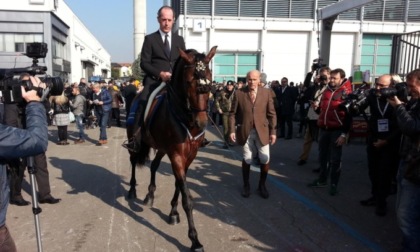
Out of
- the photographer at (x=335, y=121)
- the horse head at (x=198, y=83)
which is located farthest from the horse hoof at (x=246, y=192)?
the horse head at (x=198, y=83)

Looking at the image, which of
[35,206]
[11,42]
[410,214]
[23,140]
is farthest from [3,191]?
[11,42]

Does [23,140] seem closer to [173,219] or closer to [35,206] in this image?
[35,206]

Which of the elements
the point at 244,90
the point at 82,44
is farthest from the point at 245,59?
the point at 82,44

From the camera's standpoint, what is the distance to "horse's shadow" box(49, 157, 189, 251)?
4864 millimetres

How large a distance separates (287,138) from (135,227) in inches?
328

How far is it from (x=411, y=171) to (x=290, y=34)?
82.7 feet

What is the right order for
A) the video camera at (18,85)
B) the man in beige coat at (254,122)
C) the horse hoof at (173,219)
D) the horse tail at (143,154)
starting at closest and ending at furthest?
the video camera at (18,85)
the horse hoof at (173,219)
the man in beige coat at (254,122)
the horse tail at (143,154)

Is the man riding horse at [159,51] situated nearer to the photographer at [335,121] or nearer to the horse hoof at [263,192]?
the horse hoof at [263,192]

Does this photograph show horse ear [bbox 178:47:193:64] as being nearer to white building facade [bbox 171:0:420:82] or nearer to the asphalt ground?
the asphalt ground

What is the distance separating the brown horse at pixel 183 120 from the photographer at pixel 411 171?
197cm

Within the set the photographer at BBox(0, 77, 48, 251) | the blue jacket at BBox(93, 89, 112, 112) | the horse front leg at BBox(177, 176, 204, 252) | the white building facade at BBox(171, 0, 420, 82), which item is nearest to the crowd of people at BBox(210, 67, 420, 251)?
the horse front leg at BBox(177, 176, 204, 252)

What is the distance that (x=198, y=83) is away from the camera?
11.9 ft

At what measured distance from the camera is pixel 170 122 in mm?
4363

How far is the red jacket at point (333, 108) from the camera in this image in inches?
223
